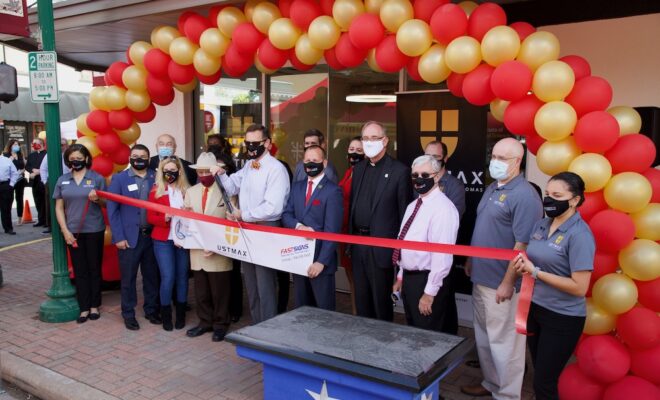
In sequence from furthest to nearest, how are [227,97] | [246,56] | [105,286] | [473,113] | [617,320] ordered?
1. [227,97]
2. [105,286]
3. [473,113]
4. [246,56]
5. [617,320]

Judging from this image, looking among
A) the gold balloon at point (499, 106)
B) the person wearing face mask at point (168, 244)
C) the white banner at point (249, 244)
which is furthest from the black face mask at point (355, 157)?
the person wearing face mask at point (168, 244)

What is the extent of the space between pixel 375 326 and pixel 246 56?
2.82 metres

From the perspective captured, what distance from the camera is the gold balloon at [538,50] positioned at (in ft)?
12.0

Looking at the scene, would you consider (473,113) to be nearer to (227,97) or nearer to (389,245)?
(389,245)

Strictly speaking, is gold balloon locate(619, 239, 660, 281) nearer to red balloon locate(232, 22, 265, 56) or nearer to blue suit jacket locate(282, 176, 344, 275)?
blue suit jacket locate(282, 176, 344, 275)

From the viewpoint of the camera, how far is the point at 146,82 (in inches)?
232

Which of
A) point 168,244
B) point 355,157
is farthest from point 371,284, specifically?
point 168,244

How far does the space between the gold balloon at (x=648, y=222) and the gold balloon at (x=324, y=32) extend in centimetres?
259

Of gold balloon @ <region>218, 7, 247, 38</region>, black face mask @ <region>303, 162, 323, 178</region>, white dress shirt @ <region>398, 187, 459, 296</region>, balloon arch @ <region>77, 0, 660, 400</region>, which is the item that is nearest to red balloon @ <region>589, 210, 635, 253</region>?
balloon arch @ <region>77, 0, 660, 400</region>

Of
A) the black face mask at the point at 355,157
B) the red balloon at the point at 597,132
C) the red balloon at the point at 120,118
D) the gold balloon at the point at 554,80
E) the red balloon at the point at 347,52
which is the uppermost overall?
the red balloon at the point at 347,52

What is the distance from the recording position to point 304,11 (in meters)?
4.61

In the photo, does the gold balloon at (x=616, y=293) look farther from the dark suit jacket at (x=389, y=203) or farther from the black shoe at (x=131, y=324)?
the black shoe at (x=131, y=324)

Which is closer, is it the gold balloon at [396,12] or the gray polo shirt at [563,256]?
the gray polo shirt at [563,256]

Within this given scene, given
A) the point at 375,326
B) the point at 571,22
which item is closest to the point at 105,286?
the point at 375,326
